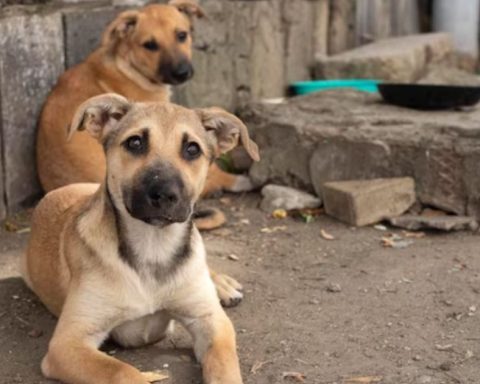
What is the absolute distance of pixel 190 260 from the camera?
16.0 feet

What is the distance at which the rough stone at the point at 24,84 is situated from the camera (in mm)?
7141

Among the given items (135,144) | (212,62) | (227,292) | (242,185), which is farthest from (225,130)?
(212,62)

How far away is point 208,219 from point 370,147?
1.43m

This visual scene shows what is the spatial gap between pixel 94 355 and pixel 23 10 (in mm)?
3774

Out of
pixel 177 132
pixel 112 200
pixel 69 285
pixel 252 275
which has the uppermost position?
pixel 177 132

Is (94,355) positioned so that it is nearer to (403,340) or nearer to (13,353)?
(13,353)

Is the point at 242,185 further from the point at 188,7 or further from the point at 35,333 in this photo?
the point at 35,333

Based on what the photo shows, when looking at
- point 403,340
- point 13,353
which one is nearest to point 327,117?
point 403,340

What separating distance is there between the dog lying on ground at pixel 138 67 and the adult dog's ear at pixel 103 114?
2.56 meters

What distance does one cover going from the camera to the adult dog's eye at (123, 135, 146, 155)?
4.59 metres

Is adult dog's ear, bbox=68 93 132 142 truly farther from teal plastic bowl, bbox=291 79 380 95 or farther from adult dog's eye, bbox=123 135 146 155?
teal plastic bowl, bbox=291 79 380 95

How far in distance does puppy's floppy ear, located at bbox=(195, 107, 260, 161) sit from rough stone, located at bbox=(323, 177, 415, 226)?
2253 mm

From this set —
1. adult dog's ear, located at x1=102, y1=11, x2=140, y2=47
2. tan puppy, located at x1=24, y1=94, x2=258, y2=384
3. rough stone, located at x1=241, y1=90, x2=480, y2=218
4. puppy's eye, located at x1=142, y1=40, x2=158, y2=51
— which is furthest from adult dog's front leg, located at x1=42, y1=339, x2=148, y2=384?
puppy's eye, located at x1=142, y1=40, x2=158, y2=51

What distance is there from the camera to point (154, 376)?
4617 millimetres
